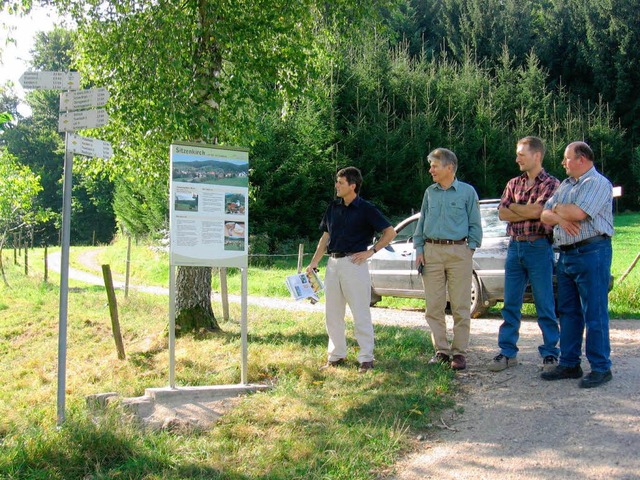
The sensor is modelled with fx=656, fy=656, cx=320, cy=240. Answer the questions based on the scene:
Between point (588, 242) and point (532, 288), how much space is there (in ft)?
2.69

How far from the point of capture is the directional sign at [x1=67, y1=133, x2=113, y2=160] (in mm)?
5199

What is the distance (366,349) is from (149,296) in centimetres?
973

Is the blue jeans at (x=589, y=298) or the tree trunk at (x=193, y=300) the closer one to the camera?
the blue jeans at (x=589, y=298)

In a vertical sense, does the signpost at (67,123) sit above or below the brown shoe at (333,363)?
above

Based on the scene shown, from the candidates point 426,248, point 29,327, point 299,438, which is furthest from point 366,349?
point 29,327

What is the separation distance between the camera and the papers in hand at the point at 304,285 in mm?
6844

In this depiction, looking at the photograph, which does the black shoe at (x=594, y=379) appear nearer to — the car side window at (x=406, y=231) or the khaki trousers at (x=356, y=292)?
the khaki trousers at (x=356, y=292)

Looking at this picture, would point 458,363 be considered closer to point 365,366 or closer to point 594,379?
point 365,366

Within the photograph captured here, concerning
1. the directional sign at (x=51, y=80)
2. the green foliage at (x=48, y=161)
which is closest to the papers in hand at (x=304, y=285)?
the directional sign at (x=51, y=80)

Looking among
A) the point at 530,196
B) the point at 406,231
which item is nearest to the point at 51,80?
the point at 530,196

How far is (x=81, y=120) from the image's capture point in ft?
17.1

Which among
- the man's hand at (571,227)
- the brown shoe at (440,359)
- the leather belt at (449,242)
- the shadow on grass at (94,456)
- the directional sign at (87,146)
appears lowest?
the shadow on grass at (94,456)

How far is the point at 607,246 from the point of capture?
542 centimetres

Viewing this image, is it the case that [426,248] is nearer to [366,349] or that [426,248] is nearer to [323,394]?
[366,349]
